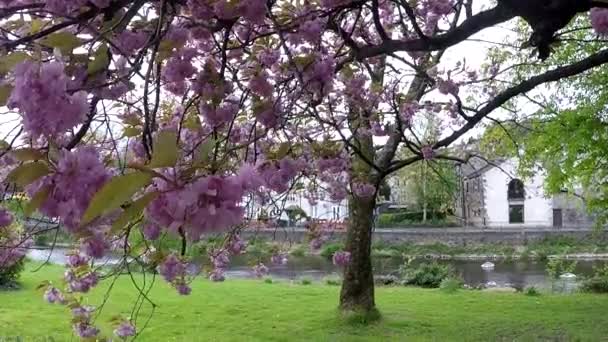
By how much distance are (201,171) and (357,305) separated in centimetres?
747

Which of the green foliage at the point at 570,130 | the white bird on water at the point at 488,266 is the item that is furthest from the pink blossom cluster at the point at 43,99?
the white bird on water at the point at 488,266

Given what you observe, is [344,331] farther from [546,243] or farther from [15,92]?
[546,243]

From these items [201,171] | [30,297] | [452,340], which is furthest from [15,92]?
[30,297]

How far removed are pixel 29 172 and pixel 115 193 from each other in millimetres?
295

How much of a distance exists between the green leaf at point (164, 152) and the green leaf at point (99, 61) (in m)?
0.62

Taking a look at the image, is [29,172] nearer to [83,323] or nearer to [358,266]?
[83,323]

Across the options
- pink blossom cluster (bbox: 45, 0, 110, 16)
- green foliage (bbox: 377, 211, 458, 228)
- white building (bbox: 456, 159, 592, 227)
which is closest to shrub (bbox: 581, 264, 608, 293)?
pink blossom cluster (bbox: 45, 0, 110, 16)

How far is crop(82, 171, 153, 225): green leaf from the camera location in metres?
0.90

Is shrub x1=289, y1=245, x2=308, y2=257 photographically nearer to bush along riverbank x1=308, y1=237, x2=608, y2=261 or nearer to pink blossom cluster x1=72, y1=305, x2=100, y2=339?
bush along riverbank x1=308, y1=237, x2=608, y2=261

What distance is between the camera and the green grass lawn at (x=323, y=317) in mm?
7133

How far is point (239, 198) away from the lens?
108cm

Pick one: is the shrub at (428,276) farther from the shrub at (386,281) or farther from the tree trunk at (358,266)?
the tree trunk at (358,266)

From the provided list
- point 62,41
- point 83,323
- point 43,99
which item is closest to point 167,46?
point 62,41

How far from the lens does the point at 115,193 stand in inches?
35.8
